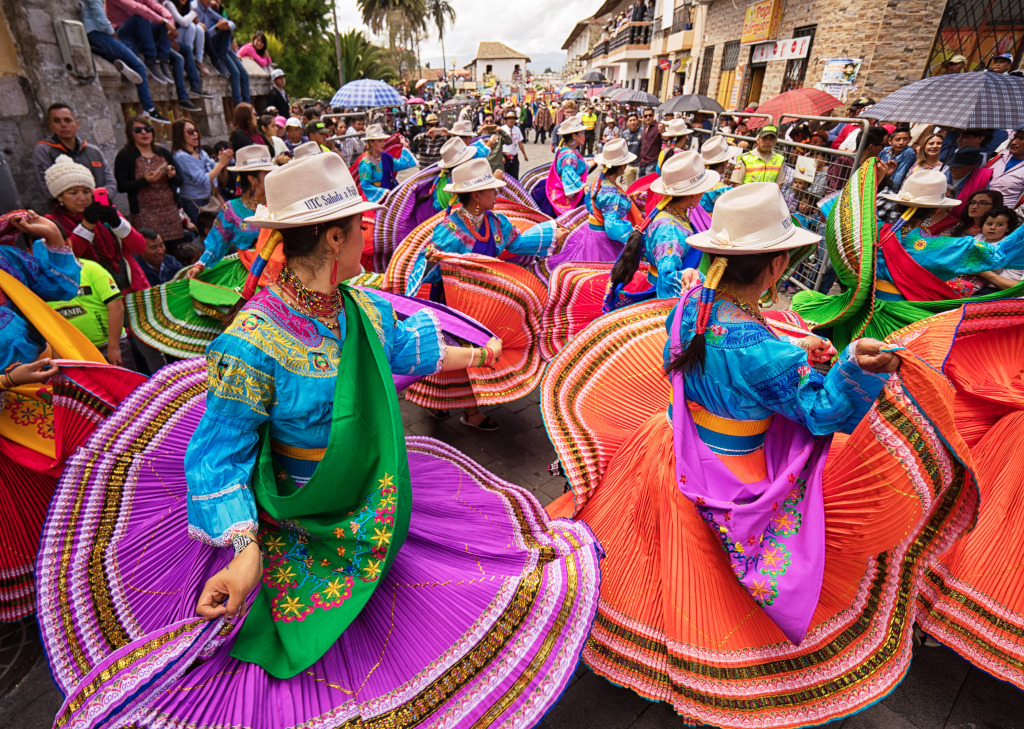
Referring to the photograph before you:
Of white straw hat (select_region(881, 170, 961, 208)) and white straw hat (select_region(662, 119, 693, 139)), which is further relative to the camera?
white straw hat (select_region(662, 119, 693, 139))

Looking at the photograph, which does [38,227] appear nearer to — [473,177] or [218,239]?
[218,239]

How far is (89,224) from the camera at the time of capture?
393 cm

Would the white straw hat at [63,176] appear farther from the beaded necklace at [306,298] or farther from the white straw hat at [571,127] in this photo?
the white straw hat at [571,127]

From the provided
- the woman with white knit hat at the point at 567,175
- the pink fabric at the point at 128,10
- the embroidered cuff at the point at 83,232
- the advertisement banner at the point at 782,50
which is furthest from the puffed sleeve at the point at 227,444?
the advertisement banner at the point at 782,50

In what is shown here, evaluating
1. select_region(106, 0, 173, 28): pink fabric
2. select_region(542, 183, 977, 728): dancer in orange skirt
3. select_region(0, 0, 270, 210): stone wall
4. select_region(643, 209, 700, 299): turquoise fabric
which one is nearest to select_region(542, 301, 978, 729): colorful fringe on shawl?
select_region(542, 183, 977, 728): dancer in orange skirt

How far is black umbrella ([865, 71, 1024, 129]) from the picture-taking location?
5.24 metres

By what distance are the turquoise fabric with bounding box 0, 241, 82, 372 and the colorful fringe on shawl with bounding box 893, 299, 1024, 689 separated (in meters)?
3.92

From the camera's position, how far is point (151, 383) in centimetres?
228

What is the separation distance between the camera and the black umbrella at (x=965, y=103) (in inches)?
206

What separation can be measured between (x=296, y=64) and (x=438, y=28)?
40.6 meters

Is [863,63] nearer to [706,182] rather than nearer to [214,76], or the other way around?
[706,182]

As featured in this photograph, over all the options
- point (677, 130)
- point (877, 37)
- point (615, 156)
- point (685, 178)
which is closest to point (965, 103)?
point (615, 156)

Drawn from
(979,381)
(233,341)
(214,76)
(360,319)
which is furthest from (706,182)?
(214,76)

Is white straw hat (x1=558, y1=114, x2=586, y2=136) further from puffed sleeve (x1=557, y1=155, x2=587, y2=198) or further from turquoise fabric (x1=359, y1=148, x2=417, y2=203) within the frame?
turquoise fabric (x1=359, y1=148, x2=417, y2=203)
